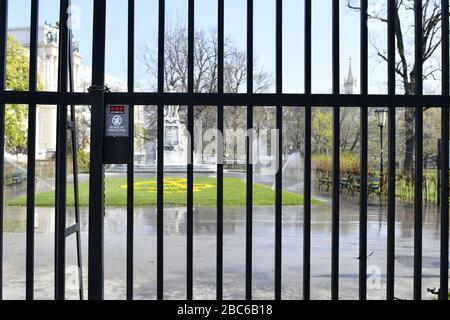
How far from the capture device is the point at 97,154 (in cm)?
247

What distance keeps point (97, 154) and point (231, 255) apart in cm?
500

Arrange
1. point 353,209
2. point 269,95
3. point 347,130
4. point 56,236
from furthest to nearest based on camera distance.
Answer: point 353,209, point 347,130, point 56,236, point 269,95

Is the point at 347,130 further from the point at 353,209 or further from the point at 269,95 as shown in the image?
the point at 353,209

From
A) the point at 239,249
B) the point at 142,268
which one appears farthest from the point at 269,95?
the point at 239,249

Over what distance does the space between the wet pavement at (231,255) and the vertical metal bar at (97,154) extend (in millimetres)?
2679

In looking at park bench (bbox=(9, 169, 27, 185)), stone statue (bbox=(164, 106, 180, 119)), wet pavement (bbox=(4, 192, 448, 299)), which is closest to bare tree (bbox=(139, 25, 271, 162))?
stone statue (bbox=(164, 106, 180, 119))

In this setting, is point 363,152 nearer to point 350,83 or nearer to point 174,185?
point 350,83

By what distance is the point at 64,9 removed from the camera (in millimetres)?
2561

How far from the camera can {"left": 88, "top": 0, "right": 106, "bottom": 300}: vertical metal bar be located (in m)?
2.45

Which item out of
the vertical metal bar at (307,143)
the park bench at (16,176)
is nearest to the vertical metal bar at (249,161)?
the vertical metal bar at (307,143)

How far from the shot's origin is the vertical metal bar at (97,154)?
2.45m

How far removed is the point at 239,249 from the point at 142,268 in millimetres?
2027

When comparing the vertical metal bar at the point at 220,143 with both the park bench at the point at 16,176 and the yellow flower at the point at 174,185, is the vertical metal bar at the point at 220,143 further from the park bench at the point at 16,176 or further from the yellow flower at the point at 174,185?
the park bench at the point at 16,176
